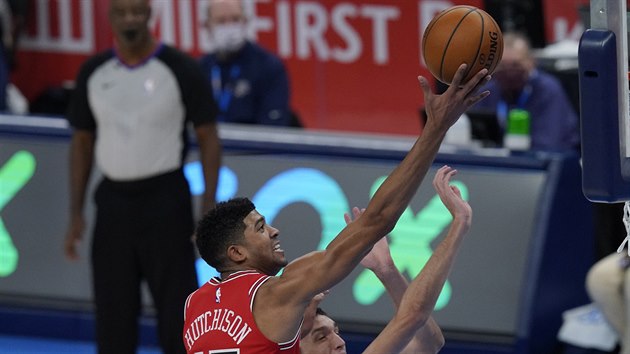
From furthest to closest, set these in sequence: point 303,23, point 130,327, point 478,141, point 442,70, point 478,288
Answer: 1. point 303,23
2. point 478,141
3. point 478,288
4. point 130,327
5. point 442,70

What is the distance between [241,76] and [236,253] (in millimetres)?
5778

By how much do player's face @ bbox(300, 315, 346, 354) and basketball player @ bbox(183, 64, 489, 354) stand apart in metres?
0.57

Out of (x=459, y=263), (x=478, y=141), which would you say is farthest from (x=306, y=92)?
(x=459, y=263)

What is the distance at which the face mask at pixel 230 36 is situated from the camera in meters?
11.0

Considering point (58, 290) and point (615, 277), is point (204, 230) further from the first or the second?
point (58, 290)

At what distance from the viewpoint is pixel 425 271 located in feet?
18.5

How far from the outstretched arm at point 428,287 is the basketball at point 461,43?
434 millimetres

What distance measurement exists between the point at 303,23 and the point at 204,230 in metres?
8.52

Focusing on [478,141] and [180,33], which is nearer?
[478,141]

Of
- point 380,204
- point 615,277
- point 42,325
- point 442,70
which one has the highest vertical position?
point 442,70

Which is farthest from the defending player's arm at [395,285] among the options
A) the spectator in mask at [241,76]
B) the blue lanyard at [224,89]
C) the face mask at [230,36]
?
the face mask at [230,36]

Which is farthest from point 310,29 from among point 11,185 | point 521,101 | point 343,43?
point 11,185

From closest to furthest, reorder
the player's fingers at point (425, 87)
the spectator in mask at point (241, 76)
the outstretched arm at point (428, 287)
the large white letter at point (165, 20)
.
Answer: the player's fingers at point (425, 87) → the outstretched arm at point (428, 287) → the spectator in mask at point (241, 76) → the large white letter at point (165, 20)

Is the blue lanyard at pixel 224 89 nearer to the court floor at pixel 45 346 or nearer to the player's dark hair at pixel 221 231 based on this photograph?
the court floor at pixel 45 346
